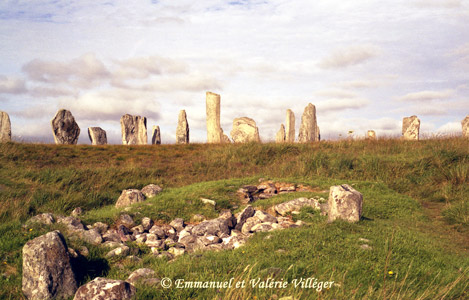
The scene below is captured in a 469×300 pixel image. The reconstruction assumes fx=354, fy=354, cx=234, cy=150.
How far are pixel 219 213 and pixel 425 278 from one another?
19.3ft

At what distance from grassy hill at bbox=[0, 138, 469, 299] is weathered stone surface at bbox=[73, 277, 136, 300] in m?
0.21

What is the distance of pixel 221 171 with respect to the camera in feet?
56.6

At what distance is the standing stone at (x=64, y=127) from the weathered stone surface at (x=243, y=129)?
13.3 meters

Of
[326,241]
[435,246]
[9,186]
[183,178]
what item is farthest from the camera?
[183,178]

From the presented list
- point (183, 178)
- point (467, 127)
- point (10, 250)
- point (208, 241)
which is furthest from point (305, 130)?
point (10, 250)

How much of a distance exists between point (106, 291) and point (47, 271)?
4.77 feet

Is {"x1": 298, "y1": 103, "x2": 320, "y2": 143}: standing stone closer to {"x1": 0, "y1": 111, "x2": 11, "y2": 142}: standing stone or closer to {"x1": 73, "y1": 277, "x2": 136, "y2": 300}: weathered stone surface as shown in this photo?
{"x1": 0, "y1": 111, "x2": 11, "y2": 142}: standing stone

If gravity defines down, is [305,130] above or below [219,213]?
above

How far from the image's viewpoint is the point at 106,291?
4.38 meters

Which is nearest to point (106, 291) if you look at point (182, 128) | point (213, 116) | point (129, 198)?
point (129, 198)

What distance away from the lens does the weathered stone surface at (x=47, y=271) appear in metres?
5.20

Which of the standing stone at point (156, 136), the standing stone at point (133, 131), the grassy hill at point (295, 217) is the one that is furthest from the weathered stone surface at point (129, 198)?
the standing stone at point (156, 136)

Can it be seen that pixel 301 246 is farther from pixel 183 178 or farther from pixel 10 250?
pixel 183 178

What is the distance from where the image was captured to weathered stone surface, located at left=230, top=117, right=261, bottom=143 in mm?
30766
